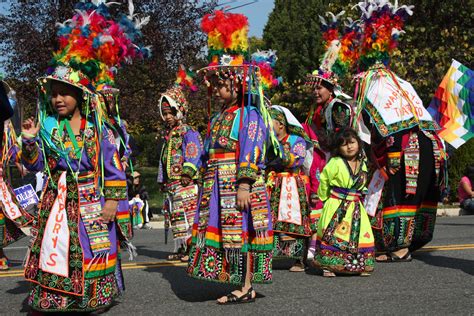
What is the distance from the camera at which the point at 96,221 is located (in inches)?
234

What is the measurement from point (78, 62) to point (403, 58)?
1842cm

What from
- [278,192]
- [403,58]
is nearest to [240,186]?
[278,192]

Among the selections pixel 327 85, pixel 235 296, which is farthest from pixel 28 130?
pixel 327 85

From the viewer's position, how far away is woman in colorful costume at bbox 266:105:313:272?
8672 mm

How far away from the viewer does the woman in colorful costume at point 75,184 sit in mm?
5781

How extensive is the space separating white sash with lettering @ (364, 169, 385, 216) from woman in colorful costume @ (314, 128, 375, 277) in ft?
2.19

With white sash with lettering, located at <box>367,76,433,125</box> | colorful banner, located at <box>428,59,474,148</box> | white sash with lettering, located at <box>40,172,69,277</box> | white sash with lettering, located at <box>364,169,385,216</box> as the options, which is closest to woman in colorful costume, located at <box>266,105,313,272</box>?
white sash with lettering, located at <box>364,169,385,216</box>

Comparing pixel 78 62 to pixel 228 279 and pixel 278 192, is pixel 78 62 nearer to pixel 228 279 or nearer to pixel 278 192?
pixel 228 279

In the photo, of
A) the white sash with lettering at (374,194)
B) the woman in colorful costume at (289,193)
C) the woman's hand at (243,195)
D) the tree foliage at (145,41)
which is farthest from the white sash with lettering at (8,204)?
the tree foliage at (145,41)

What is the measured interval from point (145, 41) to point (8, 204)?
12.1 meters

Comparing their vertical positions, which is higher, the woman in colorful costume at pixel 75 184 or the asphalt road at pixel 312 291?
the woman in colorful costume at pixel 75 184

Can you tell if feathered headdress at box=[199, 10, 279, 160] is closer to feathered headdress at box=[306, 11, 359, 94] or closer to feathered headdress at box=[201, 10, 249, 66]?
feathered headdress at box=[201, 10, 249, 66]

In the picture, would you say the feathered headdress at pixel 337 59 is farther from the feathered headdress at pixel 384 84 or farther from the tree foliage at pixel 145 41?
the tree foliage at pixel 145 41

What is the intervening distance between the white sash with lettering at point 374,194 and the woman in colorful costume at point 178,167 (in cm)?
202
